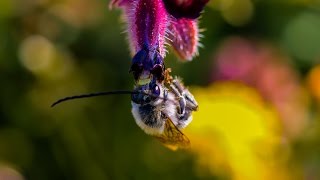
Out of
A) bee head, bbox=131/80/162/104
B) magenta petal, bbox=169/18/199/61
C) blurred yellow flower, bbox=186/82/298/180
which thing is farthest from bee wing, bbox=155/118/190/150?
blurred yellow flower, bbox=186/82/298/180

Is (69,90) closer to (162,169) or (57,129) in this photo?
(57,129)

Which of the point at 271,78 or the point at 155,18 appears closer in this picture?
the point at 155,18

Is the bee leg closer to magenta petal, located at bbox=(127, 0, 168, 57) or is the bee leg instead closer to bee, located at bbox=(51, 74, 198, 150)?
bee, located at bbox=(51, 74, 198, 150)

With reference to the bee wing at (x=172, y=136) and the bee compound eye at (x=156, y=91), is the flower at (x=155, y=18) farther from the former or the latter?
the bee wing at (x=172, y=136)

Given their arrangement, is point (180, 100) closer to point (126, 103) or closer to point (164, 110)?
point (164, 110)

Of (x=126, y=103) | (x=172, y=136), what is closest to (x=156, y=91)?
(x=172, y=136)

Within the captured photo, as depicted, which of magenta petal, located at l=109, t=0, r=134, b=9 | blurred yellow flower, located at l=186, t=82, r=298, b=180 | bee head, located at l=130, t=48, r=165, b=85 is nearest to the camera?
bee head, located at l=130, t=48, r=165, b=85
